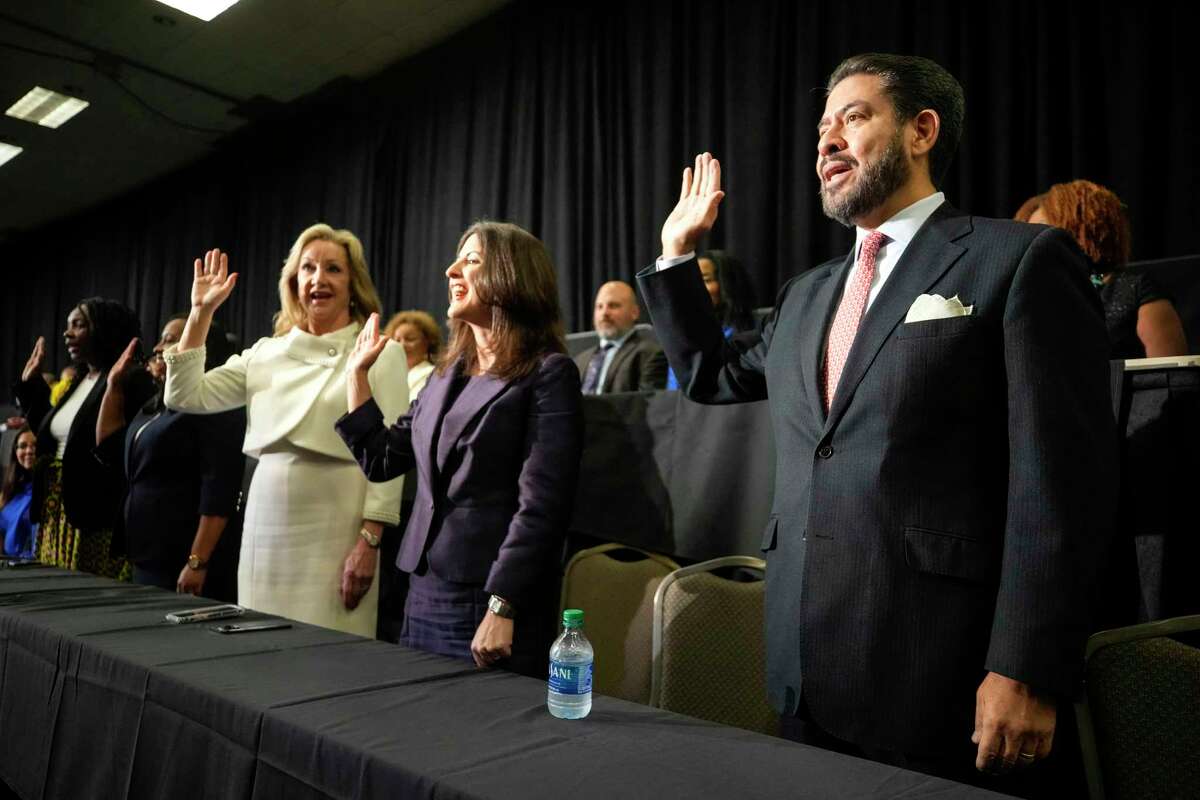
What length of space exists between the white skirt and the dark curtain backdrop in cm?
149

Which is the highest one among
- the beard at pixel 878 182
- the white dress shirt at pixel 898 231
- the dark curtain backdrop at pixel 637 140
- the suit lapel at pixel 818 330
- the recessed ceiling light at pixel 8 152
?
the recessed ceiling light at pixel 8 152

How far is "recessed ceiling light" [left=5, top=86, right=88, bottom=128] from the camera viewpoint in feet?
21.6

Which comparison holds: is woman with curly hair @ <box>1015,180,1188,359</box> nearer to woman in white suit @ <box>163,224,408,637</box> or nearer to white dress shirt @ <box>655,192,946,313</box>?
white dress shirt @ <box>655,192,946,313</box>

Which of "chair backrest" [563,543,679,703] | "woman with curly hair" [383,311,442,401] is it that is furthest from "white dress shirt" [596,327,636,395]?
"chair backrest" [563,543,679,703]

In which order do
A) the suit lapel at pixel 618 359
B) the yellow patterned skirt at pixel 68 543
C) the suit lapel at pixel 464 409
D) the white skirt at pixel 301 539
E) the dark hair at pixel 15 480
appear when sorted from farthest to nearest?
the dark hair at pixel 15 480 → the suit lapel at pixel 618 359 → the yellow patterned skirt at pixel 68 543 → the white skirt at pixel 301 539 → the suit lapel at pixel 464 409

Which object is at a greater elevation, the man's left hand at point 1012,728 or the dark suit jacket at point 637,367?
the dark suit jacket at point 637,367

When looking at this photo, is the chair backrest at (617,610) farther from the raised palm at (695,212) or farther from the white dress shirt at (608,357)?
the white dress shirt at (608,357)

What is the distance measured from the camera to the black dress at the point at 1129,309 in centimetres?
198

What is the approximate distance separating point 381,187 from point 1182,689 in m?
6.25

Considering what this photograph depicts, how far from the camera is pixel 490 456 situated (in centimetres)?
160

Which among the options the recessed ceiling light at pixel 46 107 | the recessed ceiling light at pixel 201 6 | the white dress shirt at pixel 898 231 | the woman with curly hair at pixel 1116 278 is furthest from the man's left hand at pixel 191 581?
the recessed ceiling light at pixel 46 107

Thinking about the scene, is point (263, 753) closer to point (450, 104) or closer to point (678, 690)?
point (678, 690)

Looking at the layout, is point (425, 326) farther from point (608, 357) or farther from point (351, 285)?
point (351, 285)

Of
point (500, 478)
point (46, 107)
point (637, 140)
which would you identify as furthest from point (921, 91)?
point (46, 107)
